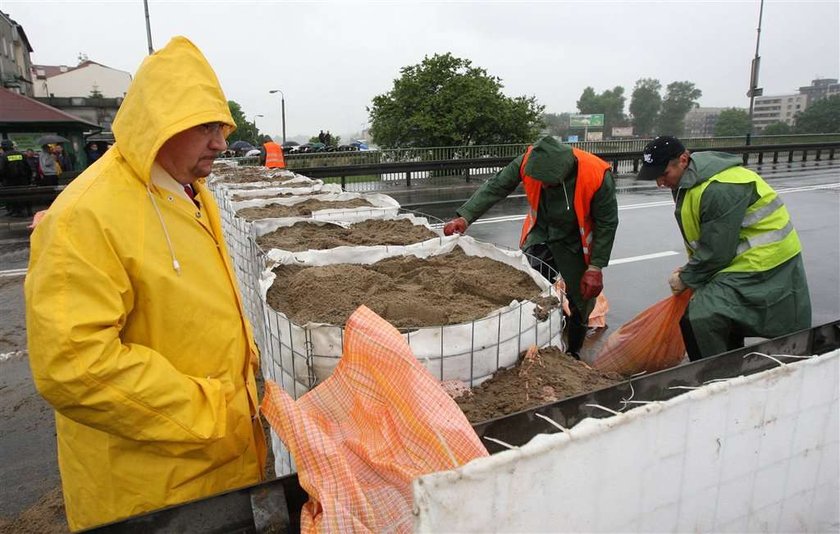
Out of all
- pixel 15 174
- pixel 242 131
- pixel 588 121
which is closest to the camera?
pixel 15 174

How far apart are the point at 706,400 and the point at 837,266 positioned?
7930 millimetres

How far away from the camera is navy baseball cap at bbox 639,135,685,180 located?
3.34m

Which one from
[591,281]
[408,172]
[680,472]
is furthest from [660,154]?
[408,172]

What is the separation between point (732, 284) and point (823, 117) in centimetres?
5652

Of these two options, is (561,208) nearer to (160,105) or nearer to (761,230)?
(761,230)

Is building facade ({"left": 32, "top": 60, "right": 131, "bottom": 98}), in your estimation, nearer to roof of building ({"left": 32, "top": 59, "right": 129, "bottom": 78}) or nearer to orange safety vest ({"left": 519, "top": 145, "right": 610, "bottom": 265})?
roof of building ({"left": 32, "top": 59, "right": 129, "bottom": 78})

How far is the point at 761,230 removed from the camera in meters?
3.20

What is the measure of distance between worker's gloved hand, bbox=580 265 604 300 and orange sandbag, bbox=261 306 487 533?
2.57 metres

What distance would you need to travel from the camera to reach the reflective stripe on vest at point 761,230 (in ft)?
10.4

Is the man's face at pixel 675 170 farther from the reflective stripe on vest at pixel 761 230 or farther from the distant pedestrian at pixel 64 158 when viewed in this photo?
the distant pedestrian at pixel 64 158

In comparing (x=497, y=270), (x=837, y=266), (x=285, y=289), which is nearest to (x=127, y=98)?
(x=285, y=289)

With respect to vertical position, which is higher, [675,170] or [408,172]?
[675,170]

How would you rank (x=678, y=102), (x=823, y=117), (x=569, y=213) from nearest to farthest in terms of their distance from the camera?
(x=569, y=213)
(x=823, y=117)
(x=678, y=102)

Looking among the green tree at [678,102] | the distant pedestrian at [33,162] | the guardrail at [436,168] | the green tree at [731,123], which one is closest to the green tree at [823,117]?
the green tree at [731,123]
